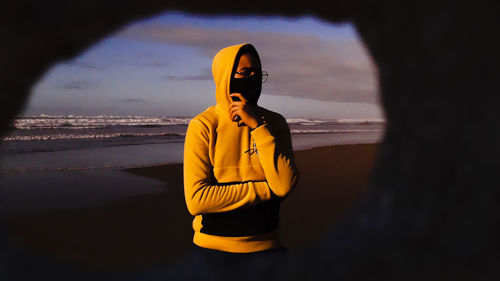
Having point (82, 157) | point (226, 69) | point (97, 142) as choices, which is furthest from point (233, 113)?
point (97, 142)

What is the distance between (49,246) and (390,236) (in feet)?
9.72

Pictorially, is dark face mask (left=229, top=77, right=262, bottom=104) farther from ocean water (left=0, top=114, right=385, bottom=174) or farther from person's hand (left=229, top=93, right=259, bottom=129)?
ocean water (left=0, top=114, right=385, bottom=174)

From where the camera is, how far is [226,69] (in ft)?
3.78

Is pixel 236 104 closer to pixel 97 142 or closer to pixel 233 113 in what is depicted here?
pixel 233 113

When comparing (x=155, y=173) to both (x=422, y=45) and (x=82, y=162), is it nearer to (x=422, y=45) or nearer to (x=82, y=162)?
(x=82, y=162)

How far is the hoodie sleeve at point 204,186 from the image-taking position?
3.75ft

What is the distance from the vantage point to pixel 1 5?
1.26 m

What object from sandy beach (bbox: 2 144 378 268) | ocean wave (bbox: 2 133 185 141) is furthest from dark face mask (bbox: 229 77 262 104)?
ocean wave (bbox: 2 133 185 141)

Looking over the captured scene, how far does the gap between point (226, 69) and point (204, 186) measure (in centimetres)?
37

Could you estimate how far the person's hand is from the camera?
3.71 feet

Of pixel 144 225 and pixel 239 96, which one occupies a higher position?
pixel 239 96

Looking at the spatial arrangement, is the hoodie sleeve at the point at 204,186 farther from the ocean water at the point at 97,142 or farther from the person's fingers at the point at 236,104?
the ocean water at the point at 97,142

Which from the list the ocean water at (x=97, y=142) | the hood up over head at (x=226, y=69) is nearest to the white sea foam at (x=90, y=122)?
the ocean water at (x=97, y=142)

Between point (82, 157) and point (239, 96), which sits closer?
point (239, 96)
